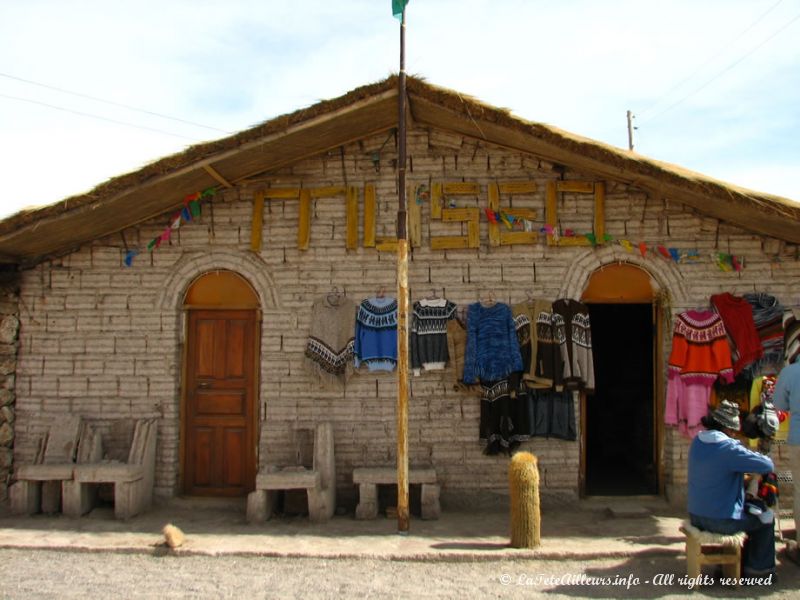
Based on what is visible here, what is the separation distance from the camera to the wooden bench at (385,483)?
7.76 m

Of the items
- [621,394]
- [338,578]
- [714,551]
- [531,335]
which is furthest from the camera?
[621,394]

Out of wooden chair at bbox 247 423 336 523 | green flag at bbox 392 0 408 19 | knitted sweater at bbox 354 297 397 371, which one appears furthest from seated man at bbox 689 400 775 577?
green flag at bbox 392 0 408 19

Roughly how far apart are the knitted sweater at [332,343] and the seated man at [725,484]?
3.85m

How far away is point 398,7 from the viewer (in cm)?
715

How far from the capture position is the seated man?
18.2 feet

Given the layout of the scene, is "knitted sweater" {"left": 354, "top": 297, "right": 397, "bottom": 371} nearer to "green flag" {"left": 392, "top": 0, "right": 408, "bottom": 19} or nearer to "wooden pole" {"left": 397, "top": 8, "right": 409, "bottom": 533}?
"wooden pole" {"left": 397, "top": 8, "right": 409, "bottom": 533}

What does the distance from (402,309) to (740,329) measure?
3750mm

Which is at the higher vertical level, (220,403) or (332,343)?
(332,343)

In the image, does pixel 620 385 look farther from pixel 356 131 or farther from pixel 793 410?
pixel 356 131

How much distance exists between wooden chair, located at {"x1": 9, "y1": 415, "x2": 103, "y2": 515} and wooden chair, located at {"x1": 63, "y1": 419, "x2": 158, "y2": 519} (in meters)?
0.17

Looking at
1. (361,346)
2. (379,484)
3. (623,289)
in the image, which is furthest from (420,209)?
(379,484)

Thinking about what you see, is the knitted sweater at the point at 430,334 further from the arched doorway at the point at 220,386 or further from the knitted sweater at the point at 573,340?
the arched doorway at the point at 220,386

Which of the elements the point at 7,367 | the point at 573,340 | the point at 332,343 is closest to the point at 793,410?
the point at 573,340

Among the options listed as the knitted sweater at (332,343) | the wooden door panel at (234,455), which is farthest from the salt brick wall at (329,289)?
the wooden door panel at (234,455)
